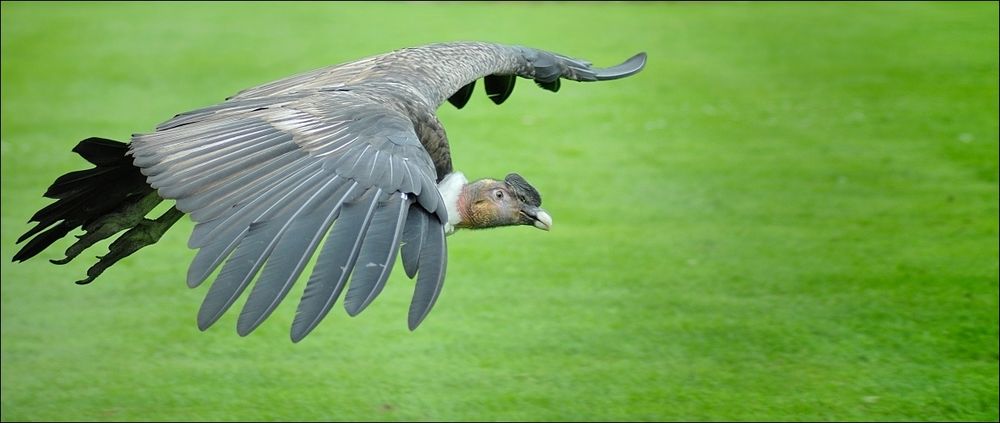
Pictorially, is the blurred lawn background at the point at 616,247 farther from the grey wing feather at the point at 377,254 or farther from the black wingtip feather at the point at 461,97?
the grey wing feather at the point at 377,254

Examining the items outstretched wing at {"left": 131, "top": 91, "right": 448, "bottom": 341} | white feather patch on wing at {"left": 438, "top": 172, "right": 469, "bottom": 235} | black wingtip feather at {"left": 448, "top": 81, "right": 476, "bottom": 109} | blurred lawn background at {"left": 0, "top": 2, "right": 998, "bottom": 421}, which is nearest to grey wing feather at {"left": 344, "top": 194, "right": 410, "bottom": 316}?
outstretched wing at {"left": 131, "top": 91, "right": 448, "bottom": 341}

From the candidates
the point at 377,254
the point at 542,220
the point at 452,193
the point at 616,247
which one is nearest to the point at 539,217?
the point at 542,220

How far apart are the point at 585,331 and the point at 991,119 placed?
2.99m

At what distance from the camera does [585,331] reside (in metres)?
4.49

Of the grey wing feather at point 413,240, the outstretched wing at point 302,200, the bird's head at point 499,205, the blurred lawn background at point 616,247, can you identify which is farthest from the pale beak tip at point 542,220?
the blurred lawn background at point 616,247

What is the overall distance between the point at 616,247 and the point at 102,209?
2.85m

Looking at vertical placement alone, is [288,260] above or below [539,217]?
above

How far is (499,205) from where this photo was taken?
268 centimetres

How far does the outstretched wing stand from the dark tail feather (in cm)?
14

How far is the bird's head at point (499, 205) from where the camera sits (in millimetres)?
2678

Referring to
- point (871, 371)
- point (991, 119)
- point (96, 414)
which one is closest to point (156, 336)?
point (96, 414)

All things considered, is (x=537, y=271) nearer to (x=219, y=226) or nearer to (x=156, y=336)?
(x=156, y=336)

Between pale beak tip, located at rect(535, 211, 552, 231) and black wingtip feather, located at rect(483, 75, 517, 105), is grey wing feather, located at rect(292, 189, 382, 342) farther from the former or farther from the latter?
black wingtip feather, located at rect(483, 75, 517, 105)

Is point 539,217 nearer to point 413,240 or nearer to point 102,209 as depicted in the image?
point 413,240
